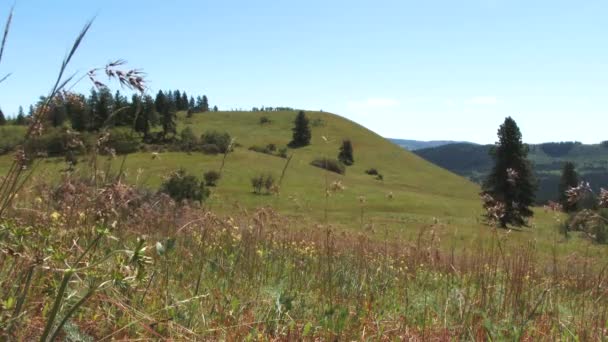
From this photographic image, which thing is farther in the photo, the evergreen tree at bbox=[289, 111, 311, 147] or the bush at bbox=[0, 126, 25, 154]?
the evergreen tree at bbox=[289, 111, 311, 147]

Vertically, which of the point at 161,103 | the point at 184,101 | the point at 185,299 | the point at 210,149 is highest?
the point at 184,101

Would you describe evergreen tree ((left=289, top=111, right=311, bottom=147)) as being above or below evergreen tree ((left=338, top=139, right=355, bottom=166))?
above

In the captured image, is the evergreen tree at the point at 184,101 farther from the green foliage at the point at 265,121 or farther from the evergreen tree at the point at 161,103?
the evergreen tree at the point at 161,103

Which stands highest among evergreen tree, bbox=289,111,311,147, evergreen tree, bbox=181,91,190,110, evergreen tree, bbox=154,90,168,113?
evergreen tree, bbox=181,91,190,110

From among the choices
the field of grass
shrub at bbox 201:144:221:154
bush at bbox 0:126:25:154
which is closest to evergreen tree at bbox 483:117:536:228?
shrub at bbox 201:144:221:154

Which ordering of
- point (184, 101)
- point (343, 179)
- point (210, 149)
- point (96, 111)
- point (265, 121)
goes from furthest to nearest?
point (184, 101), point (265, 121), point (343, 179), point (210, 149), point (96, 111)

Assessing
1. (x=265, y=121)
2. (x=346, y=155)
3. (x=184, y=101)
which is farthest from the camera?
(x=184, y=101)

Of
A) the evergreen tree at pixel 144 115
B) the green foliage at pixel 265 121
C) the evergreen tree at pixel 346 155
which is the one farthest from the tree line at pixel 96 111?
the green foliage at pixel 265 121

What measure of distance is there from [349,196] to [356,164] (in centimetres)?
4758

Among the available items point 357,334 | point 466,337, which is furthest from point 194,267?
point 466,337

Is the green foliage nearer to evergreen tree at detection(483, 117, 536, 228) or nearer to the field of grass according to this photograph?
evergreen tree at detection(483, 117, 536, 228)

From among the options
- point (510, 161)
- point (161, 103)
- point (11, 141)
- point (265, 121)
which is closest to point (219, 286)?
point (11, 141)

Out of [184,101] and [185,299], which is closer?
[185,299]

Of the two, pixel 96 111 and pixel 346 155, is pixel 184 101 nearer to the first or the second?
pixel 346 155
